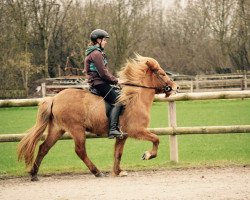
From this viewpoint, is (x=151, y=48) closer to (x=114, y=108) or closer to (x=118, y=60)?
(x=118, y=60)

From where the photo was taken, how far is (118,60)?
150 feet

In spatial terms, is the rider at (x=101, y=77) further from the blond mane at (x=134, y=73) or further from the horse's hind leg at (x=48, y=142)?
the horse's hind leg at (x=48, y=142)

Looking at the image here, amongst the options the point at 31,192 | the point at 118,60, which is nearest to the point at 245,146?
the point at 31,192

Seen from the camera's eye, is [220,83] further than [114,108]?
Yes

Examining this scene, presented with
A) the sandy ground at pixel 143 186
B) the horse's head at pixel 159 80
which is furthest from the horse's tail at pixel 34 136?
the horse's head at pixel 159 80

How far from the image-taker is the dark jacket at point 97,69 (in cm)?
798

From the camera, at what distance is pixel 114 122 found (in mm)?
7930

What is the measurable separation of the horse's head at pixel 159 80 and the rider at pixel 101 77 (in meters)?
0.75

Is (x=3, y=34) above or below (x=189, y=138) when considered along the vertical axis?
above

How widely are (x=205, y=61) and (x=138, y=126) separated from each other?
45412 millimetres

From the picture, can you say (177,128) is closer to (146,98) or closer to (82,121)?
(146,98)

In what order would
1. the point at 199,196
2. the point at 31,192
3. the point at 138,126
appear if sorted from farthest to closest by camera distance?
the point at 138,126, the point at 31,192, the point at 199,196

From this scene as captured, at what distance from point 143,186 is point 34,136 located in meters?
2.21

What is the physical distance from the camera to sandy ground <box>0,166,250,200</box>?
6309mm
